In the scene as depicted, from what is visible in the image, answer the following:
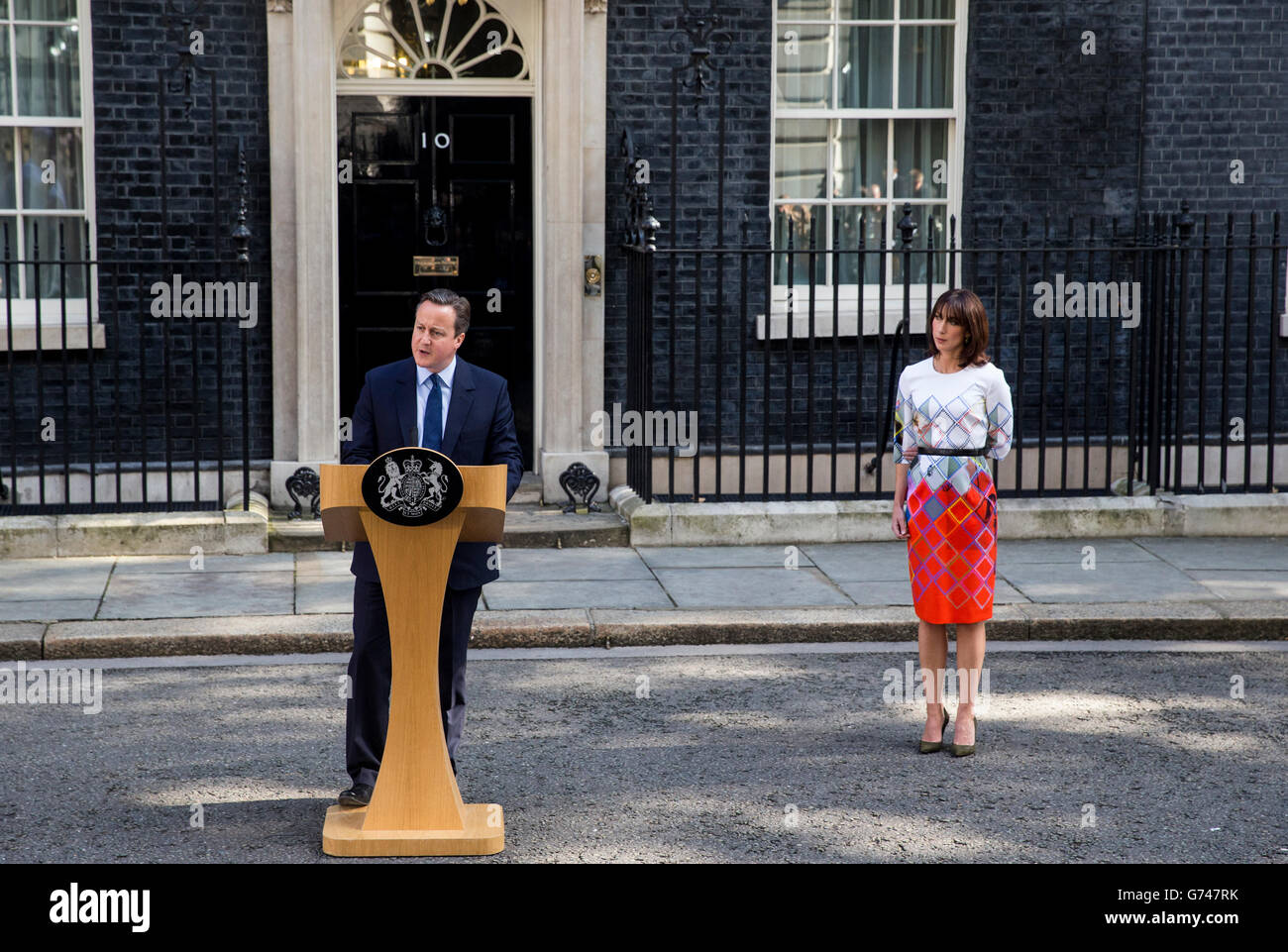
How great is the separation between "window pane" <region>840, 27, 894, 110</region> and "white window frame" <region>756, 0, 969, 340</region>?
51 millimetres

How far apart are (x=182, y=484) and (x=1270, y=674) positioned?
21.2 feet

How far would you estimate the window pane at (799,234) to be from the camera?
10812 millimetres

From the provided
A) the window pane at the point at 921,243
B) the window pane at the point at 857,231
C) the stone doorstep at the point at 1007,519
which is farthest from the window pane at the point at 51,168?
the window pane at the point at 921,243

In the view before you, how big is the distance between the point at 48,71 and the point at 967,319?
6685 millimetres

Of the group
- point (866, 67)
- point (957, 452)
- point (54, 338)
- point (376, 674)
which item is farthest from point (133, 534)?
point (866, 67)

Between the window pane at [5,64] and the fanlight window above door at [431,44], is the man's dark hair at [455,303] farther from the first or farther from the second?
the window pane at [5,64]

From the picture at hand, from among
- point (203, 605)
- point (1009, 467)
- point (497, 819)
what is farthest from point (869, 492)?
point (497, 819)

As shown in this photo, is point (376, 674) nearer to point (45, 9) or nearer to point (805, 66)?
point (45, 9)

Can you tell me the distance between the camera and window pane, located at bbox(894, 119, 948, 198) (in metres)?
11.0

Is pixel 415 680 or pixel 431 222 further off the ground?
pixel 431 222

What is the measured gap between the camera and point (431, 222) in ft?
33.8

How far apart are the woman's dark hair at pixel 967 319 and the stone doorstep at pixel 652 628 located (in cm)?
215

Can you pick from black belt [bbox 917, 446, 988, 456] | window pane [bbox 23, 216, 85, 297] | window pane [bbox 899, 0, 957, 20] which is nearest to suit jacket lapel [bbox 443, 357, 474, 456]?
black belt [bbox 917, 446, 988, 456]

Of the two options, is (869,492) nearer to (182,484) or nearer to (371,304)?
(371,304)
